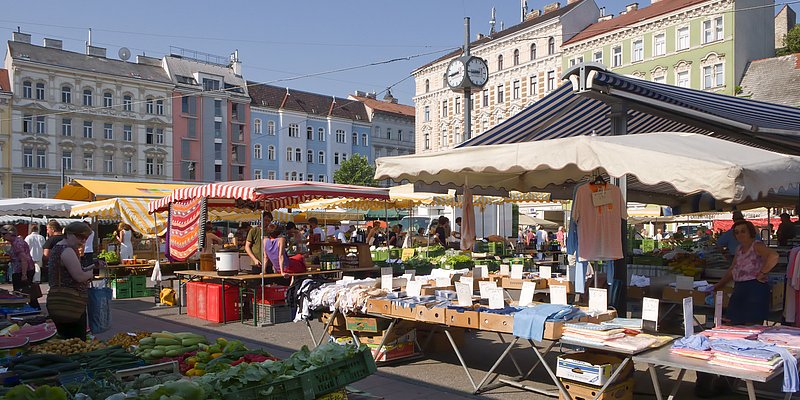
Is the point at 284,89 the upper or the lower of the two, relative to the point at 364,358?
upper

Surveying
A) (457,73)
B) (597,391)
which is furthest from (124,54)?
(597,391)

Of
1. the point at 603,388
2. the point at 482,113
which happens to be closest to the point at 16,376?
the point at 603,388

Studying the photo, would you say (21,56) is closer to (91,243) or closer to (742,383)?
(91,243)

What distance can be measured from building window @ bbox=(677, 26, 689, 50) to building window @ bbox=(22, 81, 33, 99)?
44.1m

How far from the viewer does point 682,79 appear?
127 ft

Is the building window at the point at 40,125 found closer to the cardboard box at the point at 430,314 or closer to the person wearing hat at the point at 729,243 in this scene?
the person wearing hat at the point at 729,243

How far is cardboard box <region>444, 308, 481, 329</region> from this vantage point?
6219 mm

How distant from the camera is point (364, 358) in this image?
15.1 feet

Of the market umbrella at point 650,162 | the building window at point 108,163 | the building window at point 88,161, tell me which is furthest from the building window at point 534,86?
the market umbrella at point 650,162

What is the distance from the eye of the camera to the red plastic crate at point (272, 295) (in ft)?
35.1

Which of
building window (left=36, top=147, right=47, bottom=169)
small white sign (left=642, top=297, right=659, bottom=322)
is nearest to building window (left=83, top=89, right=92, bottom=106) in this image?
building window (left=36, top=147, right=47, bottom=169)

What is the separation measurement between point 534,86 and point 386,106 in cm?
2789

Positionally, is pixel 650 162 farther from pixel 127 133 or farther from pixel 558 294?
pixel 127 133

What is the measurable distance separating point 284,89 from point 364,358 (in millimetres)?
62751
